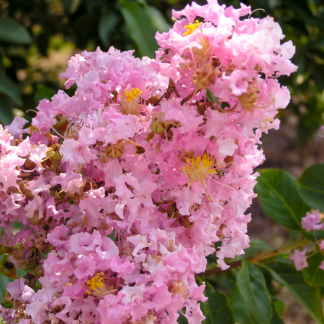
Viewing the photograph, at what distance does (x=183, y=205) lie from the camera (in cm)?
84

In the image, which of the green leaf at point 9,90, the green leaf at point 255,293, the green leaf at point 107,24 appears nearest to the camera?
the green leaf at point 255,293

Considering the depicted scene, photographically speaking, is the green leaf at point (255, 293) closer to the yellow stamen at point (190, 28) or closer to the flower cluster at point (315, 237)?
the flower cluster at point (315, 237)

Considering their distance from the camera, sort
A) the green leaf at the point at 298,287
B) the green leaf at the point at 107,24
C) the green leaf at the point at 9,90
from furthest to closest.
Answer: the green leaf at the point at 107,24 < the green leaf at the point at 9,90 < the green leaf at the point at 298,287

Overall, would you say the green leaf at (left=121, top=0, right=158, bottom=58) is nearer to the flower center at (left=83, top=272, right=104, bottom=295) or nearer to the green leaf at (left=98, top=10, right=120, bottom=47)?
the green leaf at (left=98, top=10, right=120, bottom=47)

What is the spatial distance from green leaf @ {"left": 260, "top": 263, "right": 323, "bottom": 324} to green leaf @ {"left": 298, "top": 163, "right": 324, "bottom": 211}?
0.25m

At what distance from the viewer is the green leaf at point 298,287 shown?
134 cm

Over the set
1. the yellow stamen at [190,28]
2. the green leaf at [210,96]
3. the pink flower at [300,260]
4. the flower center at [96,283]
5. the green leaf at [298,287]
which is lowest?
the green leaf at [298,287]

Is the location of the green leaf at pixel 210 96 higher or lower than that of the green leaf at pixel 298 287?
higher

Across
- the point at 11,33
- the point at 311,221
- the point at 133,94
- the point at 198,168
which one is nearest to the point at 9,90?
the point at 11,33

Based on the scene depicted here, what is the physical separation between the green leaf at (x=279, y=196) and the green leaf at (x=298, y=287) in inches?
6.4

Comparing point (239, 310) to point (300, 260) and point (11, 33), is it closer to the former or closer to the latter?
point (300, 260)

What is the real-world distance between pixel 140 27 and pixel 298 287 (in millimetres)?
1118

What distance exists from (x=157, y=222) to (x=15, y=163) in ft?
1.07

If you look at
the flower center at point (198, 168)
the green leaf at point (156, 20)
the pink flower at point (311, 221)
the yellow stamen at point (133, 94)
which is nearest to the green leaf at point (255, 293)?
the pink flower at point (311, 221)
